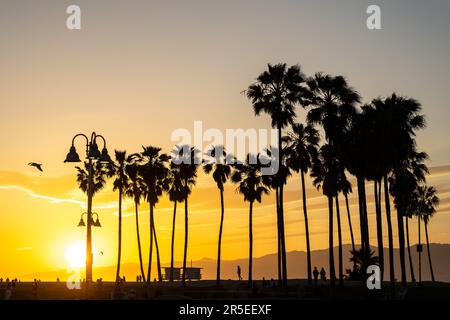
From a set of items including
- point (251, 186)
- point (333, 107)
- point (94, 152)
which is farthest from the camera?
point (251, 186)

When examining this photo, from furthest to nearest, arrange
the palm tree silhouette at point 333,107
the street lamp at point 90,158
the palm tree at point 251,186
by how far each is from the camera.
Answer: the palm tree at point 251,186 → the palm tree silhouette at point 333,107 → the street lamp at point 90,158

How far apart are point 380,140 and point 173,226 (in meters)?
45.6

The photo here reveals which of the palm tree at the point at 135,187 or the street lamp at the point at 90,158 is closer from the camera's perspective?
the street lamp at the point at 90,158

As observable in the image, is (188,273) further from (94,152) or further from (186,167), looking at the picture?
(94,152)

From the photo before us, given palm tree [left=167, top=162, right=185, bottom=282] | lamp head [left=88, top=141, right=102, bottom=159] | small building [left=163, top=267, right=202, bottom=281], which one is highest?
palm tree [left=167, top=162, right=185, bottom=282]

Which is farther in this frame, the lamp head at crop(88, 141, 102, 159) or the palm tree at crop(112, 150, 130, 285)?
the palm tree at crop(112, 150, 130, 285)

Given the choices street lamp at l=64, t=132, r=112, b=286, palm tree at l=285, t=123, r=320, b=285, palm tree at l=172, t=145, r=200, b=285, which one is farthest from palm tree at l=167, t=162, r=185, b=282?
street lamp at l=64, t=132, r=112, b=286

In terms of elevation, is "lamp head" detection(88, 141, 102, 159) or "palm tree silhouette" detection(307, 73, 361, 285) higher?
"palm tree silhouette" detection(307, 73, 361, 285)

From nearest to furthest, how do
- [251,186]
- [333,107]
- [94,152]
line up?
1. [94,152]
2. [333,107]
3. [251,186]

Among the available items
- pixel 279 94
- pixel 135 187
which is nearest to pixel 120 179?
pixel 135 187

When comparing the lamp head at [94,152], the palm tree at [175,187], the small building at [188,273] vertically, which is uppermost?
the palm tree at [175,187]

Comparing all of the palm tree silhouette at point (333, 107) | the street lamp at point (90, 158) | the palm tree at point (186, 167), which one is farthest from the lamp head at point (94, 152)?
the palm tree at point (186, 167)

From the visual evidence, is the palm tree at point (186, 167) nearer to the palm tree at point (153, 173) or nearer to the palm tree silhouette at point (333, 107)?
the palm tree at point (153, 173)

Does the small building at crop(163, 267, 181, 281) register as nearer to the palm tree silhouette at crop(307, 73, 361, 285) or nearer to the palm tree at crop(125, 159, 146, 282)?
the palm tree at crop(125, 159, 146, 282)
